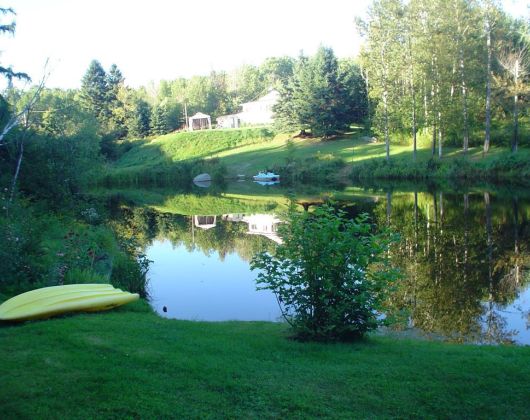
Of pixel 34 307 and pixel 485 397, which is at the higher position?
pixel 34 307

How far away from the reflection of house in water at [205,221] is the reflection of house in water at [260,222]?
75cm

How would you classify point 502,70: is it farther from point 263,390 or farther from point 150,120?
point 150,120

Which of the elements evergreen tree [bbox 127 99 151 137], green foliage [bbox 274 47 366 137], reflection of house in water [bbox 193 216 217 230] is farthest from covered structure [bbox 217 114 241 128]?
reflection of house in water [bbox 193 216 217 230]

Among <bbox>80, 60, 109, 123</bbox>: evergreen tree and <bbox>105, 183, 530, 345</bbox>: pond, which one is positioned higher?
<bbox>80, 60, 109, 123</bbox>: evergreen tree

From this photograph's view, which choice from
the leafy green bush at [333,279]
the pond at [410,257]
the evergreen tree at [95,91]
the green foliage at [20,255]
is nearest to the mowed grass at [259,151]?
the pond at [410,257]

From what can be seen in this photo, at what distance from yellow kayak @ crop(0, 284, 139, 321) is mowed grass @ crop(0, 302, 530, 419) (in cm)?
51

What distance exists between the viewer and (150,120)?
275 feet

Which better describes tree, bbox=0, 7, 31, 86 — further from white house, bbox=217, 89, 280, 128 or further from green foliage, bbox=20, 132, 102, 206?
white house, bbox=217, 89, 280, 128

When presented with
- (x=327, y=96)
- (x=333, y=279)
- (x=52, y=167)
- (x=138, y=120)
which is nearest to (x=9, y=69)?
(x=52, y=167)

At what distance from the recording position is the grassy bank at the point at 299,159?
3912 centimetres

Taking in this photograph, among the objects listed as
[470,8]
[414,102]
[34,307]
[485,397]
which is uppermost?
[470,8]

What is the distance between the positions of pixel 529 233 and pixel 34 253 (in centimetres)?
1640

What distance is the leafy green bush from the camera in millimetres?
7082

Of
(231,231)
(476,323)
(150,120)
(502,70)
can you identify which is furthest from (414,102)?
(150,120)
